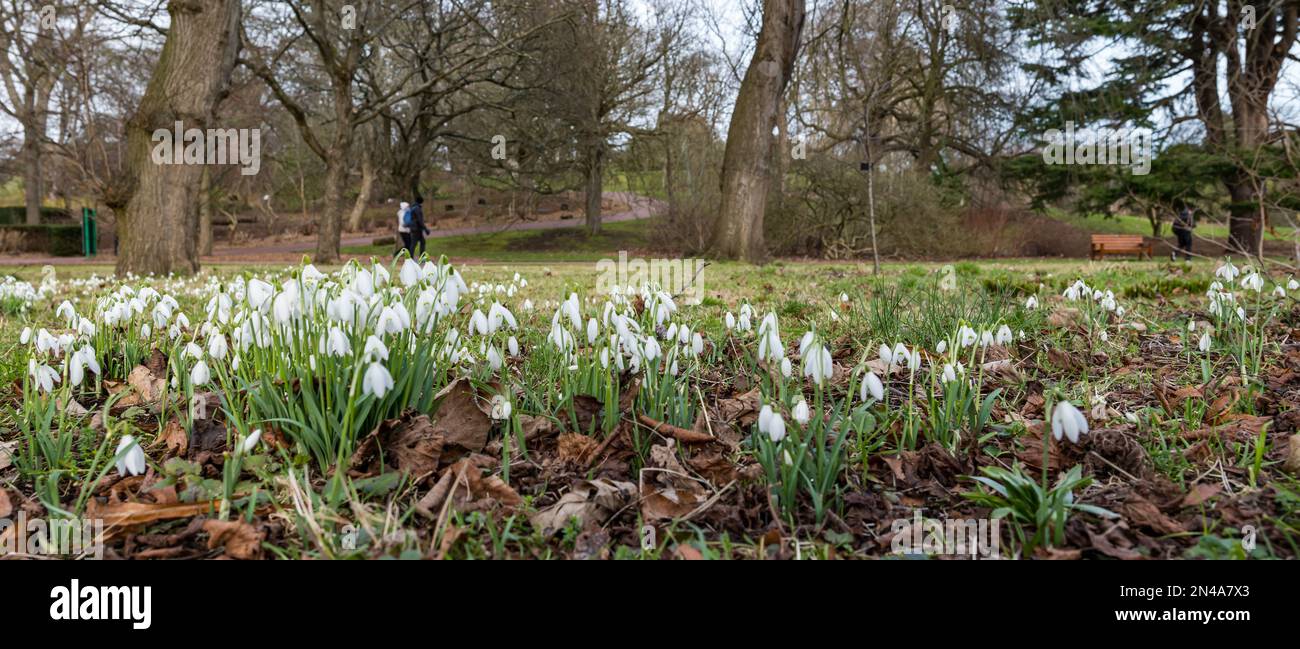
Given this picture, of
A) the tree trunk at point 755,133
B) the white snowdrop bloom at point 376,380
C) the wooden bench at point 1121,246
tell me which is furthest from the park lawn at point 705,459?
the wooden bench at point 1121,246

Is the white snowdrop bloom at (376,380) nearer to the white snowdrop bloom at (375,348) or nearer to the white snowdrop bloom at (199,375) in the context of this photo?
the white snowdrop bloom at (375,348)

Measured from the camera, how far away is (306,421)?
7.24 feet

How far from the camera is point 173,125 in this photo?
34.7 ft

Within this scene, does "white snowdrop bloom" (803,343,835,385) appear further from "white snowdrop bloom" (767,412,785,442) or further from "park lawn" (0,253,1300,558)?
"white snowdrop bloom" (767,412,785,442)

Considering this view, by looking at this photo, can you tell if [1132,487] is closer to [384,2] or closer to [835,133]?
[384,2]

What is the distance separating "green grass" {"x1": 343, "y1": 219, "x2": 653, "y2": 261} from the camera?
76.5ft
